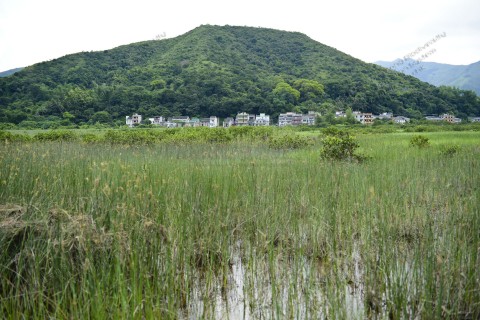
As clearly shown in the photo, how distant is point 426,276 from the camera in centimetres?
237

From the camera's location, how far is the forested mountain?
134 ft

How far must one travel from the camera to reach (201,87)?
49875 mm

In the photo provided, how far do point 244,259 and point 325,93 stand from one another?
51.7 metres

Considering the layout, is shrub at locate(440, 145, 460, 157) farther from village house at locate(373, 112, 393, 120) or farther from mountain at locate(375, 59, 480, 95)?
mountain at locate(375, 59, 480, 95)

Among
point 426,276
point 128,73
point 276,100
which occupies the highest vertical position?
point 128,73

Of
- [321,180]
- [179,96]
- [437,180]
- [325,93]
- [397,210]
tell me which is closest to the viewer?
[397,210]

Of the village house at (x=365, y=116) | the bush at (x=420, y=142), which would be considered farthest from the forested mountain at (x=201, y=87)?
the bush at (x=420, y=142)

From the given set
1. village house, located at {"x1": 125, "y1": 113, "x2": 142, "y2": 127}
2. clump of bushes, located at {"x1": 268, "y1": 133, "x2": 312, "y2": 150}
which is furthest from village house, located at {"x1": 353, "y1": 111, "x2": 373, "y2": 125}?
clump of bushes, located at {"x1": 268, "y1": 133, "x2": 312, "y2": 150}

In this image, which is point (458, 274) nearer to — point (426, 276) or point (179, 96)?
point (426, 276)

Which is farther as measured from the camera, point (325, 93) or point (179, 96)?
point (325, 93)

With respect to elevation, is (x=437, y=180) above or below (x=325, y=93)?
below

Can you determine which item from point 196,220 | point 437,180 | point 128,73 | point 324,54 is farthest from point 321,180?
point 324,54

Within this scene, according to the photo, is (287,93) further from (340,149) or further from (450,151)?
(340,149)

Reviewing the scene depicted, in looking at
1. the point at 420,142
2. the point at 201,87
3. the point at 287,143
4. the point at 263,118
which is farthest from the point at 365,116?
the point at 420,142
